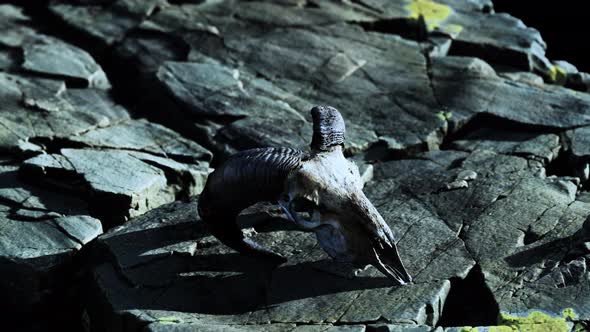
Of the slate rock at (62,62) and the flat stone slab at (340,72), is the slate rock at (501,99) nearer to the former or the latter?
the flat stone slab at (340,72)

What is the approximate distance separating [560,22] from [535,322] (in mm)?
6130

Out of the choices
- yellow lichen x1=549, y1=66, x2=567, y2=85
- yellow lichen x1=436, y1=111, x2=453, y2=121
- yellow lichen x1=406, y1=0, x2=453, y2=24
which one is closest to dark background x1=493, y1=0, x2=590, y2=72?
yellow lichen x1=406, y1=0, x2=453, y2=24

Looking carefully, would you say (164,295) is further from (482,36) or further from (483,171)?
(482,36)

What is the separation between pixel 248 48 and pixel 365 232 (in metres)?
3.11

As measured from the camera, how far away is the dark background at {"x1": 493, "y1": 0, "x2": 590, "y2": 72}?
30.4ft

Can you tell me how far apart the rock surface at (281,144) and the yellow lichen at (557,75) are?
0.01m

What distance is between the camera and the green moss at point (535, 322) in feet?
12.9

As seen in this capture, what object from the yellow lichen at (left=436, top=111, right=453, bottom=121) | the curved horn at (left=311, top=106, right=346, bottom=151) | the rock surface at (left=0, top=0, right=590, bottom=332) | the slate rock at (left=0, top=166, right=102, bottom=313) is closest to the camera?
the rock surface at (left=0, top=0, right=590, bottom=332)

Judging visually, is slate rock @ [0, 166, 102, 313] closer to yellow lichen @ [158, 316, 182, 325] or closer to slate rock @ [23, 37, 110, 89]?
yellow lichen @ [158, 316, 182, 325]

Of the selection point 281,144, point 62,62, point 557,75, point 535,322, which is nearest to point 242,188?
point 281,144

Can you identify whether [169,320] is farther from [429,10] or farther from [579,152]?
[429,10]

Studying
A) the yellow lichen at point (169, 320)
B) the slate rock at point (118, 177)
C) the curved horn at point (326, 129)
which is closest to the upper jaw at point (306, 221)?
the curved horn at point (326, 129)

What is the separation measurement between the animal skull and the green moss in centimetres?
50

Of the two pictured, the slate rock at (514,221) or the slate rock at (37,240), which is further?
the slate rock at (37,240)
